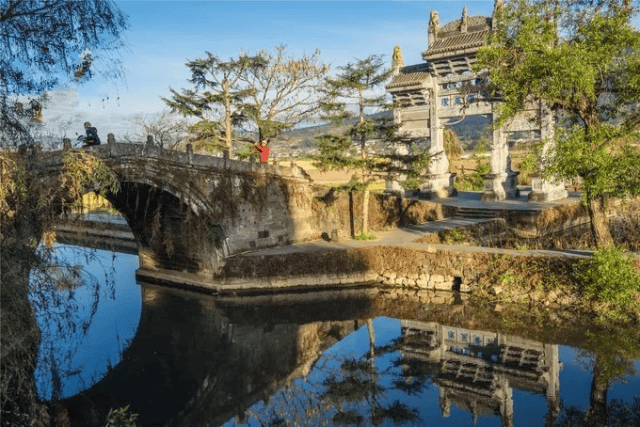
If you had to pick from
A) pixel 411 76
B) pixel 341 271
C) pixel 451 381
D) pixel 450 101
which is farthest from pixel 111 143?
pixel 450 101

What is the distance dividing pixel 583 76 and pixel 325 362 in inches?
368

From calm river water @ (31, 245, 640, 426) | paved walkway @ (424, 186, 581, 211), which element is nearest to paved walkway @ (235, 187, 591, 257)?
paved walkway @ (424, 186, 581, 211)

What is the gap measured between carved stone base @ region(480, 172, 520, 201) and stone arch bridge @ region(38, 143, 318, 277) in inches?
440

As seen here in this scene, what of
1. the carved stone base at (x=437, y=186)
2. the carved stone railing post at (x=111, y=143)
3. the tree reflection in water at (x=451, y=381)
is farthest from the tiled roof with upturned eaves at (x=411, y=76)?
the carved stone railing post at (x=111, y=143)

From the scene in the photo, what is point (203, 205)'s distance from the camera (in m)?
18.6

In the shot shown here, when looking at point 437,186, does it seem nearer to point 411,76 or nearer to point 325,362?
point 411,76

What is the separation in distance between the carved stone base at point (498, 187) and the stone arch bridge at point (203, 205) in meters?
11.2

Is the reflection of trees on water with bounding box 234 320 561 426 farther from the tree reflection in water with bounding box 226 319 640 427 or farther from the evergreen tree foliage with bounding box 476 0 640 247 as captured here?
the evergreen tree foliage with bounding box 476 0 640 247

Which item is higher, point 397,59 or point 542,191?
point 397,59

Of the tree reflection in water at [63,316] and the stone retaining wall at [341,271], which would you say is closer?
the tree reflection in water at [63,316]

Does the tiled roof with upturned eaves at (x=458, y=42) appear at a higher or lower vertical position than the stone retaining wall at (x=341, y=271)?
higher

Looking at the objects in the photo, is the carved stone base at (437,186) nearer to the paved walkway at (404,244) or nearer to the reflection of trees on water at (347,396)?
the paved walkway at (404,244)

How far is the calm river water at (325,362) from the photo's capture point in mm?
10750

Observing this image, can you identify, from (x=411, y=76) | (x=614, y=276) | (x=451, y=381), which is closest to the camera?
(x=451, y=381)
